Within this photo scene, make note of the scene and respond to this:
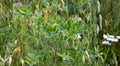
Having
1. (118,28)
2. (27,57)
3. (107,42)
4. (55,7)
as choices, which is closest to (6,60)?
(27,57)

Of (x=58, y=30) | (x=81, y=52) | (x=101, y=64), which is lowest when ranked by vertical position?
(x=101, y=64)

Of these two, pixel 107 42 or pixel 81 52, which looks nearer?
pixel 81 52

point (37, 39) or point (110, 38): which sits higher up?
point (37, 39)

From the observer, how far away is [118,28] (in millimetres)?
2559

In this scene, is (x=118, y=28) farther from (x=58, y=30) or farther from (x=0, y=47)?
(x=0, y=47)

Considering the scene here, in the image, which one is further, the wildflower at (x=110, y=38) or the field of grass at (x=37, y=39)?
the wildflower at (x=110, y=38)

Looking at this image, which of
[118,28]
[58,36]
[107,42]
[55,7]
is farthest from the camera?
[118,28]

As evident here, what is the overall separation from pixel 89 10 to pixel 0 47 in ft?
2.98

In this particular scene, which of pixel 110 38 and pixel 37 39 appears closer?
pixel 37 39

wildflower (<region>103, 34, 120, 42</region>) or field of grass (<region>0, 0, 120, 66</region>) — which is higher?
field of grass (<region>0, 0, 120, 66</region>)

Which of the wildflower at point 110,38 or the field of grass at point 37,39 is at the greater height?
the field of grass at point 37,39

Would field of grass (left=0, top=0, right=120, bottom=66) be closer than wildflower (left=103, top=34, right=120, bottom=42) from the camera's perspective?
Yes

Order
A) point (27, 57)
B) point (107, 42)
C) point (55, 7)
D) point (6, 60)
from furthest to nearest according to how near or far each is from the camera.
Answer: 1. point (107, 42)
2. point (55, 7)
3. point (27, 57)
4. point (6, 60)

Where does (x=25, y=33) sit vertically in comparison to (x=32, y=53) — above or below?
above
